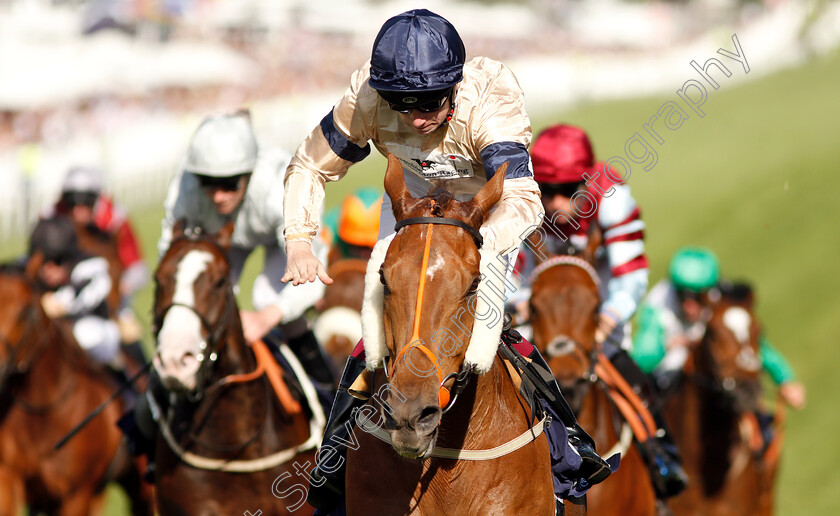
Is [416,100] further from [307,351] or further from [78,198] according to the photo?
[78,198]

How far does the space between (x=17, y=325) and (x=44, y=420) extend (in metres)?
0.62

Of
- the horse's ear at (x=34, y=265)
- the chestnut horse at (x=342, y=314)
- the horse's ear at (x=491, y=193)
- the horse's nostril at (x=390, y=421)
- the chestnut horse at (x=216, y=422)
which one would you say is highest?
the horse's ear at (x=491, y=193)

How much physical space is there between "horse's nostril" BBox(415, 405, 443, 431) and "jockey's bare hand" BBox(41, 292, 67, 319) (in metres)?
5.46

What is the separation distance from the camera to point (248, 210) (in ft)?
17.3

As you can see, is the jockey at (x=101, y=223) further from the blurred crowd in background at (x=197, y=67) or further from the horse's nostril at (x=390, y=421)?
the blurred crowd in background at (x=197, y=67)

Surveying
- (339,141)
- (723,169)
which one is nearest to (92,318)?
(339,141)

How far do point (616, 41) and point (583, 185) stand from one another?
41918 mm

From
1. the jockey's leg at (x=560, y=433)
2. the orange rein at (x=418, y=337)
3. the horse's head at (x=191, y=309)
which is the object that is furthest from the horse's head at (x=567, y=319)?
the orange rein at (x=418, y=337)

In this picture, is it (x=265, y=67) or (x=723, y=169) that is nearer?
(x=723, y=169)

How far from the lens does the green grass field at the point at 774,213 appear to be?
1136 cm

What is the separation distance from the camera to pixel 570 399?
15.0ft

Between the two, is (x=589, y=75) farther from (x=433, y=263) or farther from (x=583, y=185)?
(x=433, y=263)

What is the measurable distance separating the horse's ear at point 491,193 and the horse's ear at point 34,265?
4.93 meters

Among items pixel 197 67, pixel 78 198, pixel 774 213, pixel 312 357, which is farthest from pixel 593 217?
pixel 197 67
